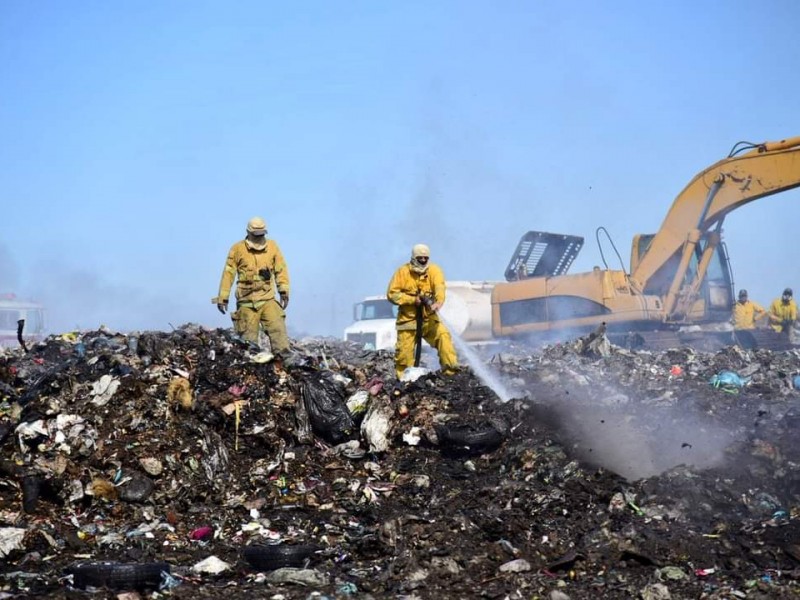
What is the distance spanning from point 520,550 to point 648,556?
28.9 inches

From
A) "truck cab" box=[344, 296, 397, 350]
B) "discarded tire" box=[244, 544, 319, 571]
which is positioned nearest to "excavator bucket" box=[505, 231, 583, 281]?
"truck cab" box=[344, 296, 397, 350]

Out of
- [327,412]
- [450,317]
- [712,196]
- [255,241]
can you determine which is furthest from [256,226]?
[450,317]

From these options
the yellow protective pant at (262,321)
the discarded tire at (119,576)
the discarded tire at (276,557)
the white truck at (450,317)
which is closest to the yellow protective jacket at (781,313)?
the white truck at (450,317)

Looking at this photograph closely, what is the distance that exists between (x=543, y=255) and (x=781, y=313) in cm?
479

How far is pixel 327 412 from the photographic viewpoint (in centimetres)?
766

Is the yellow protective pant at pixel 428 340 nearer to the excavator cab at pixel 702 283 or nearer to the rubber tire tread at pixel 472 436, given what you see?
the rubber tire tread at pixel 472 436

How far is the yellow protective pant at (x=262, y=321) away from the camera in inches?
395

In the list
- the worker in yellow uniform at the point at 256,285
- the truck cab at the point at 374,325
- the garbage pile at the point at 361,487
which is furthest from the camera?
the truck cab at the point at 374,325

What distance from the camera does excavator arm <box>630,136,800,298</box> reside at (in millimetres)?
14797

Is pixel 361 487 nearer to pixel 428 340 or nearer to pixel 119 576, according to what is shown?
pixel 119 576

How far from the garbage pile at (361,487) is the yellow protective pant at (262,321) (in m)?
0.55

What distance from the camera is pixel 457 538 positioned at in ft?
18.0

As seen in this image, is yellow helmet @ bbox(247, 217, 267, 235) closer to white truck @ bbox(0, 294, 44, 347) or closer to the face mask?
the face mask

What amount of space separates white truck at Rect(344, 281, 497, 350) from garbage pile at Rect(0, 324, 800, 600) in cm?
1134
